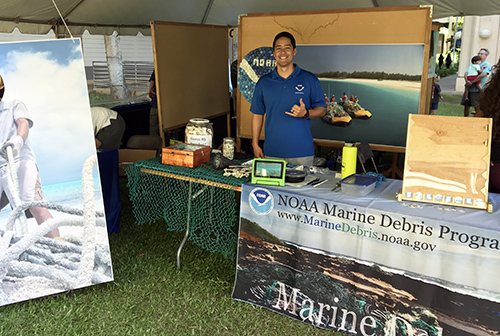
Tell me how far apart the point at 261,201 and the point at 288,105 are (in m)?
0.77

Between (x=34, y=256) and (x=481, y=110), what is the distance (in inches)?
93.9

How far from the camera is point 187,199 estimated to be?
8.64 feet

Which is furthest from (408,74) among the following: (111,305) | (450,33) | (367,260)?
(450,33)

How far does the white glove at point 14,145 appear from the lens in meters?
2.09

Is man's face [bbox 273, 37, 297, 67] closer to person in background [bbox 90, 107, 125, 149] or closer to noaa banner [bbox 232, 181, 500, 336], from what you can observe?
noaa banner [bbox 232, 181, 500, 336]

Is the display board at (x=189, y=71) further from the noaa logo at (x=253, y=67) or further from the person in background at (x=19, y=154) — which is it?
the person in background at (x=19, y=154)

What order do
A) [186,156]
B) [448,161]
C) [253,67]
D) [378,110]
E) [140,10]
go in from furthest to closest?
1. [140,10]
2. [253,67]
3. [378,110]
4. [186,156]
5. [448,161]

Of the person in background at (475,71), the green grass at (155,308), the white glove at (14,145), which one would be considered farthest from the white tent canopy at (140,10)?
the person in background at (475,71)

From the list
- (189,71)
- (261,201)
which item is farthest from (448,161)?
(189,71)

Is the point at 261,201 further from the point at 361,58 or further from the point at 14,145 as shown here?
the point at 361,58

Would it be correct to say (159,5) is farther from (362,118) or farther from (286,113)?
(286,113)

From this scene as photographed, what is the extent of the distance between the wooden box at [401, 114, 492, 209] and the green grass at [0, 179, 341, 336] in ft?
2.88

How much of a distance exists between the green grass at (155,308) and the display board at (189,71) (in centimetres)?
126

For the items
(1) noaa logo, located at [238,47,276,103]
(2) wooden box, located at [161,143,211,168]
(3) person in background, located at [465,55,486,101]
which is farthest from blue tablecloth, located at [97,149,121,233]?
(3) person in background, located at [465,55,486,101]
